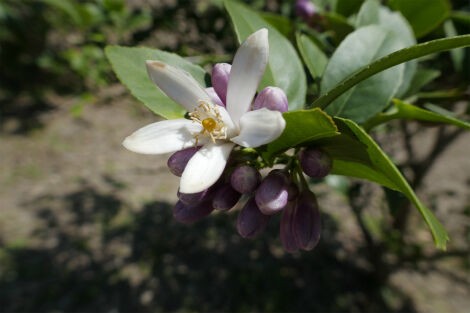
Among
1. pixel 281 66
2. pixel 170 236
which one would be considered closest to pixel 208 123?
pixel 281 66

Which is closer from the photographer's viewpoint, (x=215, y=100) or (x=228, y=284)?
(x=215, y=100)

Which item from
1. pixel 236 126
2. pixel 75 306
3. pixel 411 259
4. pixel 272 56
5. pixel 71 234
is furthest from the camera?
pixel 71 234

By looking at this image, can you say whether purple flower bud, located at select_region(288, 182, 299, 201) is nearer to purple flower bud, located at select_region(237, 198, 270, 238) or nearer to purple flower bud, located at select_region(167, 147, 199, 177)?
purple flower bud, located at select_region(237, 198, 270, 238)

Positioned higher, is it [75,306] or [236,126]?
[236,126]

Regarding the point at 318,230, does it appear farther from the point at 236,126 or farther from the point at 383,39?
the point at 383,39

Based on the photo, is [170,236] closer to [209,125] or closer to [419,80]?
[419,80]

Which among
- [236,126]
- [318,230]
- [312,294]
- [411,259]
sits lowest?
[312,294]

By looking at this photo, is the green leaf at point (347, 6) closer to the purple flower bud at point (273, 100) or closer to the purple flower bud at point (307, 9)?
the purple flower bud at point (307, 9)

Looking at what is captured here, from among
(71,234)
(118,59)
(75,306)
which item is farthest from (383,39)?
(71,234)
